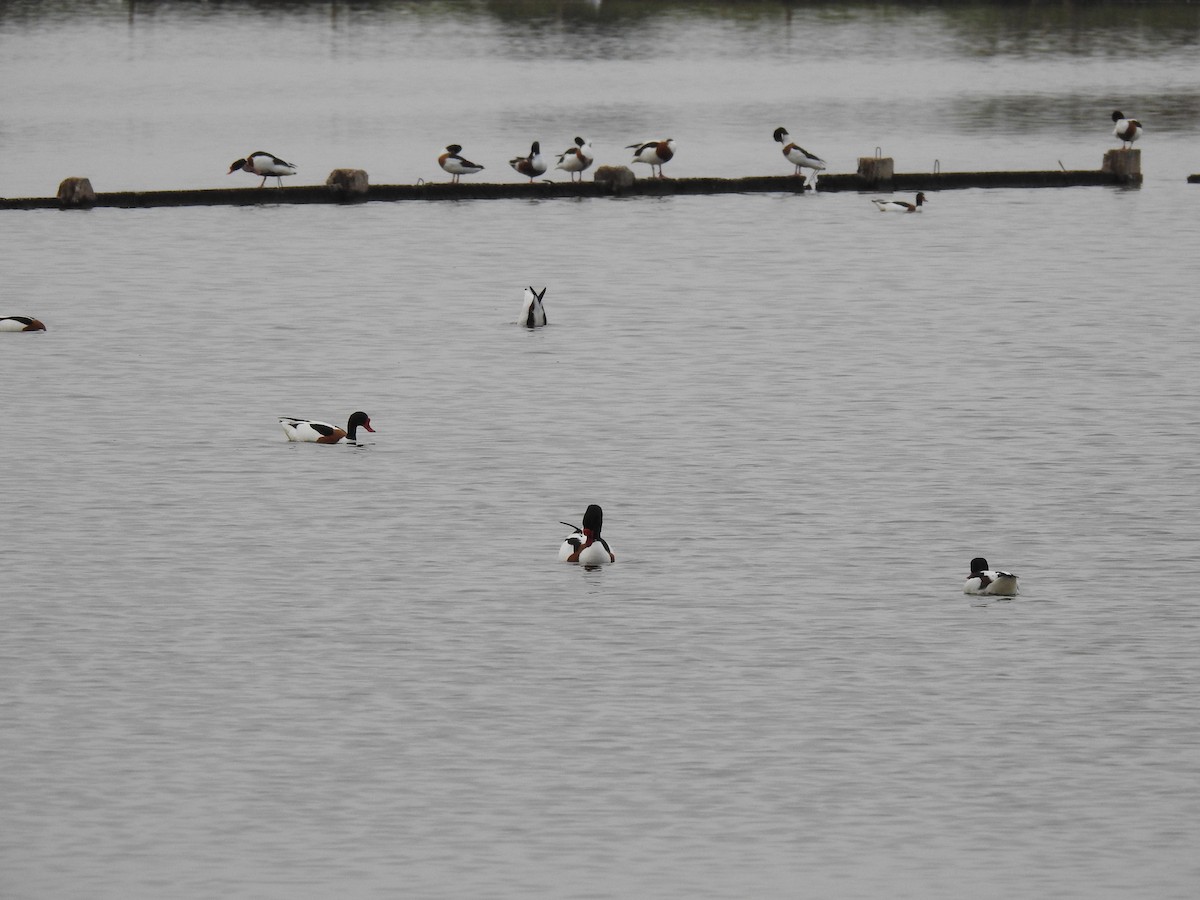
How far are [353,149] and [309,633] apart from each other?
43.7 meters

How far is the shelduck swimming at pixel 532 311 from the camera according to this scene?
32188mm

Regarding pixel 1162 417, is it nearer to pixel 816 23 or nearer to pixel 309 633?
pixel 309 633

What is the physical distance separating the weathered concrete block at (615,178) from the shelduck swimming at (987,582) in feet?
85.7

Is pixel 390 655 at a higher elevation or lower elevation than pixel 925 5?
lower

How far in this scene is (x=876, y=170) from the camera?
44156 millimetres

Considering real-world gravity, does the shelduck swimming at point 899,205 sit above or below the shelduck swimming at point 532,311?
above

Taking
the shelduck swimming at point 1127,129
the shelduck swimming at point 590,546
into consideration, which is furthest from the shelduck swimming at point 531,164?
the shelduck swimming at point 590,546

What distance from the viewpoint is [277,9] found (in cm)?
12356

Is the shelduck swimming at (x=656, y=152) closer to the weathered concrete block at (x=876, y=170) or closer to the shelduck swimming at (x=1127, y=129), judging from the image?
the weathered concrete block at (x=876, y=170)

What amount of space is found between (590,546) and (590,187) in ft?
83.6

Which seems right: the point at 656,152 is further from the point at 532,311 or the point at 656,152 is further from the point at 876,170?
the point at 532,311

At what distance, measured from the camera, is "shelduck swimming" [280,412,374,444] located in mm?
24453

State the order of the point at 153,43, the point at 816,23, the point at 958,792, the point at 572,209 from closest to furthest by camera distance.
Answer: the point at 958,792 < the point at 572,209 < the point at 153,43 < the point at 816,23

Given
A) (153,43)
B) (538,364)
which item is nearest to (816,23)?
(153,43)
